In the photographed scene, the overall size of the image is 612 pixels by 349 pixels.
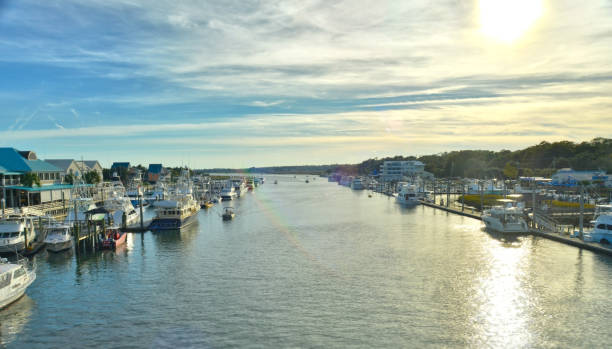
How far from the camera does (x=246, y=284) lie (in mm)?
30641

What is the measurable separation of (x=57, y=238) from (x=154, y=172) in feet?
442

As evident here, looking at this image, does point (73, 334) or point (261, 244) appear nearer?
point (73, 334)

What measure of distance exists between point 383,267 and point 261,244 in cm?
1611

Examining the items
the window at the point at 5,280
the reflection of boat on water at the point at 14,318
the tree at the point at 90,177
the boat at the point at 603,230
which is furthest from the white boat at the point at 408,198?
the window at the point at 5,280

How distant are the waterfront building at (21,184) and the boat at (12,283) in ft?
126

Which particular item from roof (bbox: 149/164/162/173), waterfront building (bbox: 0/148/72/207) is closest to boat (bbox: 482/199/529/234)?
waterfront building (bbox: 0/148/72/207)

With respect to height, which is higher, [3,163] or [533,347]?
[3,163]

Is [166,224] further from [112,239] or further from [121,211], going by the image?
[112,239]

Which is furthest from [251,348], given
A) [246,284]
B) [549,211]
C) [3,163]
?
[3,163]

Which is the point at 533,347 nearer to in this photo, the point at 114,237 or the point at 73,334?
the point at 73,334

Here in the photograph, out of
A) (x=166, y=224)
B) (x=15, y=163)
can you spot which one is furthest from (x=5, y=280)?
(x=15, y=163)

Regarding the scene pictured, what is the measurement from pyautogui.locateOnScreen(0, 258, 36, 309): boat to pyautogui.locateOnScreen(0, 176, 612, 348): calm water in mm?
688

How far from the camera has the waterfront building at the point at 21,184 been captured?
62.6 metres

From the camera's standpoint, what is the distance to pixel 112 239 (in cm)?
4400
